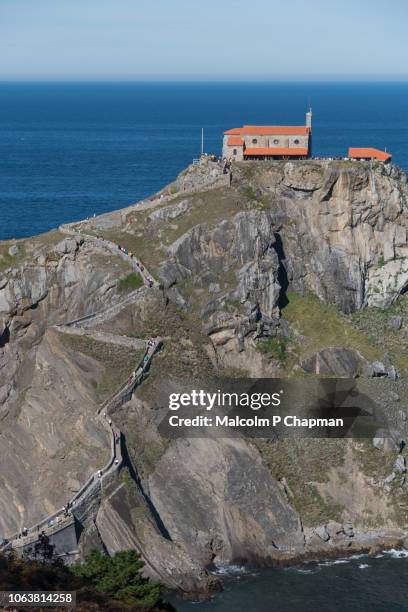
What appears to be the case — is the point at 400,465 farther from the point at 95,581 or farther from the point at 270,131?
the point at 270,131

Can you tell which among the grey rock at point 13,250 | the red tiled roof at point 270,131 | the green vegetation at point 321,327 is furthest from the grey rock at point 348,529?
the red tiled roof at point 270,131

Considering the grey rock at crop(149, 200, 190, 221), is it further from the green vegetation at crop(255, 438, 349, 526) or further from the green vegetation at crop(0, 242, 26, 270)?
the green vegetation at crop(255, 438, 349, 526)

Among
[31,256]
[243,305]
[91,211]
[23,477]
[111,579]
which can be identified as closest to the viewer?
[111,579]

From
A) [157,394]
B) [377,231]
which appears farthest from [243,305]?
[377,231]

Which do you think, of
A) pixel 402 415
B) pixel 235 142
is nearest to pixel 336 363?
pixel 402 415

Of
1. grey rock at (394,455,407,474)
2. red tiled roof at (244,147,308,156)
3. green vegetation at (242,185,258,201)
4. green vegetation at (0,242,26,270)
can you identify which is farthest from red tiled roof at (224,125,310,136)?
grey rock at (394,455,407,474)

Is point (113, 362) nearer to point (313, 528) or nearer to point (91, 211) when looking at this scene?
point (313, 528)
